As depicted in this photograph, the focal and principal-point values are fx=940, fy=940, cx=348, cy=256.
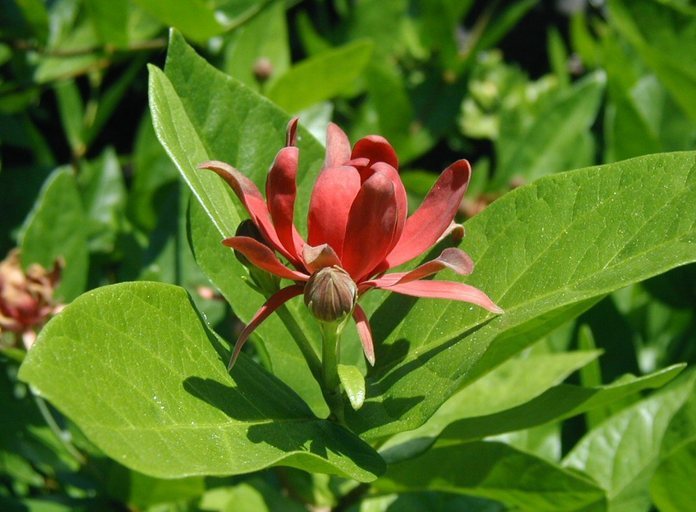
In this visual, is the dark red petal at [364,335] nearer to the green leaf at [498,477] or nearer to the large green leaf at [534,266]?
the large green leaf at [534,266]

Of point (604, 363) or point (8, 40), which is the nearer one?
point (604, 363)

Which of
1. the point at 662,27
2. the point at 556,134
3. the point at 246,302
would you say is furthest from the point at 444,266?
the point at 556,134

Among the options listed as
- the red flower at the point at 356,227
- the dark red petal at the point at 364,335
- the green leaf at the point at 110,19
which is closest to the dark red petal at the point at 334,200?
the red flower at the point at 356,227

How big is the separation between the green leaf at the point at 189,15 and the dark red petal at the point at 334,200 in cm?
110

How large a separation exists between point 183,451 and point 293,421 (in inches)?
9.0

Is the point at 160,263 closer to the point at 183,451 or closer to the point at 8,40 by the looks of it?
the point at 8,40

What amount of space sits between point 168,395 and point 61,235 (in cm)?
112

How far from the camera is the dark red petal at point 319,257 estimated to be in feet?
3.48

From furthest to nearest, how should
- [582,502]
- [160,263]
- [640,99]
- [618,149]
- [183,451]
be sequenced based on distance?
[640,99]
[618,149]
[160,263]
[582,502]
[183,451]

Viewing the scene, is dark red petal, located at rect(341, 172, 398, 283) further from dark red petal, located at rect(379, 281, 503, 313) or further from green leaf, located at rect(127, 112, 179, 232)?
green leaf, located at rect(127, 112, 179, 232)

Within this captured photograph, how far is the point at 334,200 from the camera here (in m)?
1.08

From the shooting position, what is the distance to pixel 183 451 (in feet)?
3.15

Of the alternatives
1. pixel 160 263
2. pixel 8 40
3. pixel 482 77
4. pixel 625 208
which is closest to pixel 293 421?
pixel 625 208

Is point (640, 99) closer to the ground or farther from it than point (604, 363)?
farther from it
